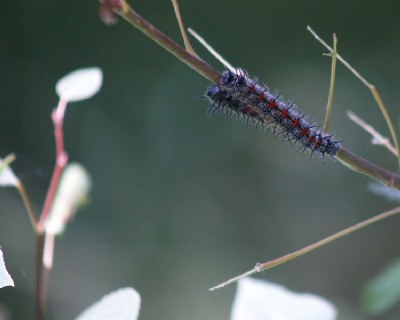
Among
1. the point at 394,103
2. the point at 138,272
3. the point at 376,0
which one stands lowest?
the point at 138,272

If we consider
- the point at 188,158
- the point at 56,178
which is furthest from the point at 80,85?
the point at 188,158

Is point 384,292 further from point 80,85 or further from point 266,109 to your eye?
point 80,85

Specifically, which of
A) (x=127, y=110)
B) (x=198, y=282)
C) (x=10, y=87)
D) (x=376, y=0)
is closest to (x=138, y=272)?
(x=198, y=282)

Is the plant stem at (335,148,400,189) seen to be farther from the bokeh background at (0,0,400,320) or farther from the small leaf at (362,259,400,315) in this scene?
the bokeh background at (0,0,400,320)

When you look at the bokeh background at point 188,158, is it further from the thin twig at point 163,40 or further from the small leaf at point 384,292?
the thin twig at point 163,40

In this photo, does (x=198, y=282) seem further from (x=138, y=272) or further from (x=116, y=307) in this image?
(x=116, y=307)

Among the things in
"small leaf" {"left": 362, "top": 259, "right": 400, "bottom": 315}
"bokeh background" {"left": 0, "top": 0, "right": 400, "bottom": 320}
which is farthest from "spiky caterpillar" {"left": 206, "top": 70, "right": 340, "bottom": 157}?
"bokeh background" {"left": 0, "top": 0, "right": 400, "bottom": 320}
